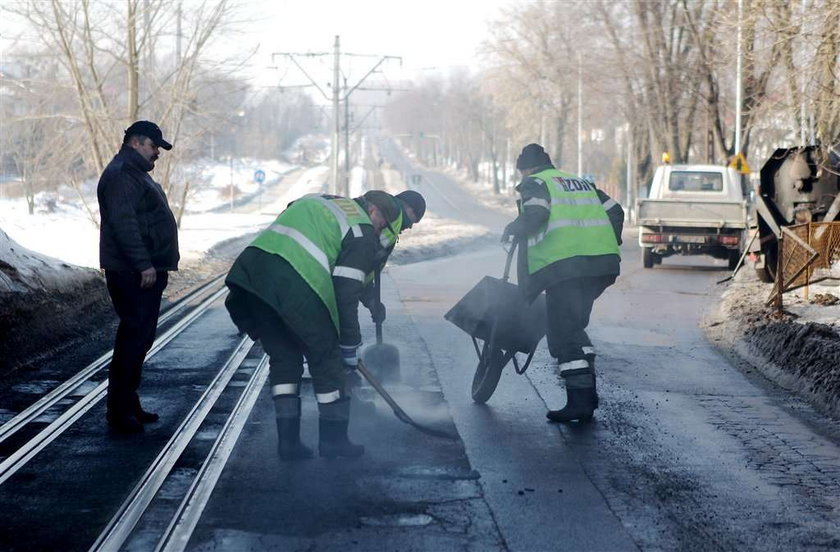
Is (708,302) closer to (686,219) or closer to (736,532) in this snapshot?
(686,219)

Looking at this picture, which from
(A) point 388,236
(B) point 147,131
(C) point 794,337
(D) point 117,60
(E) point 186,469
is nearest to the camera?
(E) point 186,469

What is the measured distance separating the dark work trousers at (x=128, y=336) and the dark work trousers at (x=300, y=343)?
106cm

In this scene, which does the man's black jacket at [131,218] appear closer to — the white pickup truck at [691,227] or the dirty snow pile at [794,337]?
the dirty snow pile at [794,337]

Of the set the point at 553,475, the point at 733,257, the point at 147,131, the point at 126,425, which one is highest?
the point at 147,131

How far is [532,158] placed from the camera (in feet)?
26.0

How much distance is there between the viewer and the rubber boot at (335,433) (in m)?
6.33

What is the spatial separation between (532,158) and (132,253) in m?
2.72

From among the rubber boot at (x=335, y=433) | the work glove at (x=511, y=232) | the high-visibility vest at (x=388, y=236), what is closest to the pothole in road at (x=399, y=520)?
the rubber boot at (x=335, y=433)

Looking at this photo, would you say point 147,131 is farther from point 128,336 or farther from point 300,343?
point 300,343

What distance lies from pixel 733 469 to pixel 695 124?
42.9m

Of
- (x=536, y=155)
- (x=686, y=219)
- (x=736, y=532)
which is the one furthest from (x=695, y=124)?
(x=736, y=532)

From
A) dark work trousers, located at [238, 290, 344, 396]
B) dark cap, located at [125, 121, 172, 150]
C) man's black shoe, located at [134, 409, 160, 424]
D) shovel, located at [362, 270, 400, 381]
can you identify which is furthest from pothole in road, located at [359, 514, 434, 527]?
shovel, located at [362, 270, 400, 381]

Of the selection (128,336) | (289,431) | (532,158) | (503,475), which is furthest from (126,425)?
(532,158)

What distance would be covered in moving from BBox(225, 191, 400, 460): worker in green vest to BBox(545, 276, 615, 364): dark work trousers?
5.27 ft
